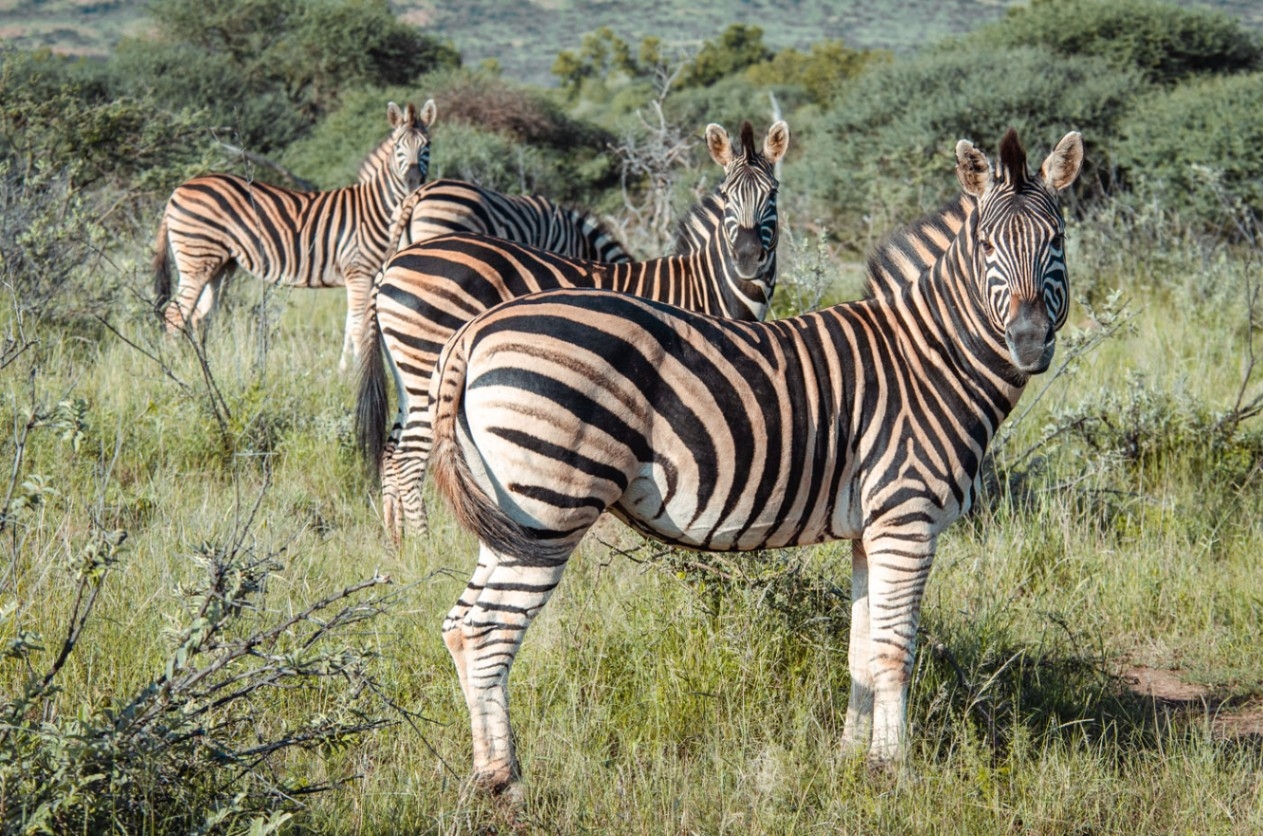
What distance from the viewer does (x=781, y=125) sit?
6.78 meters

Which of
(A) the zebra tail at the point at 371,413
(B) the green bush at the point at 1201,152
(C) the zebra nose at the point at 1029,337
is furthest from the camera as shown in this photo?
(B) the green bush at the point at 1201,152

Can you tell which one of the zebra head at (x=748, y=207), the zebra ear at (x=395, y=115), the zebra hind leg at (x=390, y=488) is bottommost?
the zebra hind leg at (x=390, y=488)

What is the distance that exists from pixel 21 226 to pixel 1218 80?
13.9 m

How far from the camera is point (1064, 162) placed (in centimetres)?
413

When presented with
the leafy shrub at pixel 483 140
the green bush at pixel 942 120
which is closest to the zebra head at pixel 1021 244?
the green bush at pixel 942 120

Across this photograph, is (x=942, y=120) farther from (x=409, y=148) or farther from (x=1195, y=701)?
(x=1195, y=701)

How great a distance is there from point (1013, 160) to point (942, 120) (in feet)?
38.0

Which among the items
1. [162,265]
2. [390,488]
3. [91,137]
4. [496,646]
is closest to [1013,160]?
[496,646]

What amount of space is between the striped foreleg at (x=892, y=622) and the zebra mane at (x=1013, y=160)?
1178mm

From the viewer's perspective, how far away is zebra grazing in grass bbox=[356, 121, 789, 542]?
20.2 ft

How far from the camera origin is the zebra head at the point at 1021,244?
3809mm

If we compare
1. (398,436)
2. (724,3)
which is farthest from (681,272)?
(724,3)

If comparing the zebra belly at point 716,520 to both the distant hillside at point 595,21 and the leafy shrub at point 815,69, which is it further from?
the distant hillside at point 595,21

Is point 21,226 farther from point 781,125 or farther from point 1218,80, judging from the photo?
point 1218,80
